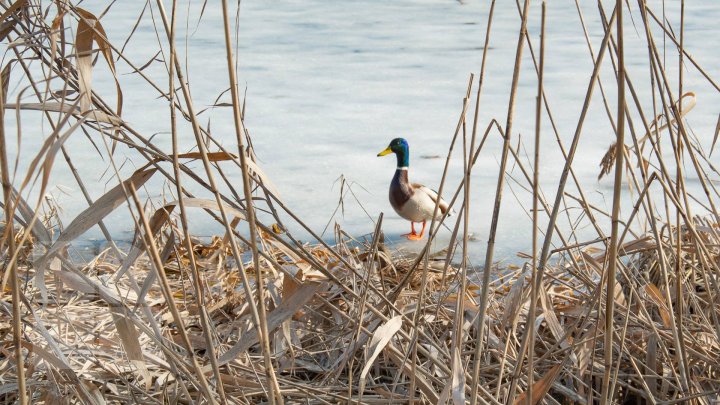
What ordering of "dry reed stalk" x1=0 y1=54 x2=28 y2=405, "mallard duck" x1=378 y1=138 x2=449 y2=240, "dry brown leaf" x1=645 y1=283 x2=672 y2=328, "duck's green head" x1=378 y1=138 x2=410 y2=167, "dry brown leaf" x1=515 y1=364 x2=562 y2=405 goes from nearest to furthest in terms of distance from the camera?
1. "dry reed stalk" x1=0 y1=54 x2=28 y2=405
2. "dry brown leaf" x1=515 y1=364 x2=562 y2=405
3. "dry brown leaf" x1=645 y1=283 x2=672 y2=328
4. "mallard duck" x1=378 y1=138 x2=449 y2=240
5. "duck's green head" x1=378 y1=138 x2=410 y2=167

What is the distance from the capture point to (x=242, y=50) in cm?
580

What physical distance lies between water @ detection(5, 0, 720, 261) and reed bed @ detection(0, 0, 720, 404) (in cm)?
72

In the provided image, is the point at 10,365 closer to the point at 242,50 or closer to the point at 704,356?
the point at 704,356

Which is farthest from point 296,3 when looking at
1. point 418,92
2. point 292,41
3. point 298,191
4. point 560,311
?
point 560,311

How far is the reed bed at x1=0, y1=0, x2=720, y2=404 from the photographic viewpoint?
0.98 meters

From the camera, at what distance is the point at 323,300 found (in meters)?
A: 1.27

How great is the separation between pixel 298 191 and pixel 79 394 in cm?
220

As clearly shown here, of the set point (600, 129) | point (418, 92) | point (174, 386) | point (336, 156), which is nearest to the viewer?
point (174, 386)

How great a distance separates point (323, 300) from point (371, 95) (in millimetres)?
3670

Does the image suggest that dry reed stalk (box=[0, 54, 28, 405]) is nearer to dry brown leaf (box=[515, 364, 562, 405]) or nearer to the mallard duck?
dry brown leaf (box=[515, 364, 562, 405])

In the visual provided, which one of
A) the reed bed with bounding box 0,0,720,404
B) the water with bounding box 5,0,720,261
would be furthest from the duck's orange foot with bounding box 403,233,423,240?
the reed bed with bounding box 0,0,720,404

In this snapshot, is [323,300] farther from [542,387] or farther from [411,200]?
[411,200]

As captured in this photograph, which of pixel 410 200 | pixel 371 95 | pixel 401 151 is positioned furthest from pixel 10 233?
Answer: pixel 371 95

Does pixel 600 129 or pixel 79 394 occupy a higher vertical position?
pixel 79 394
